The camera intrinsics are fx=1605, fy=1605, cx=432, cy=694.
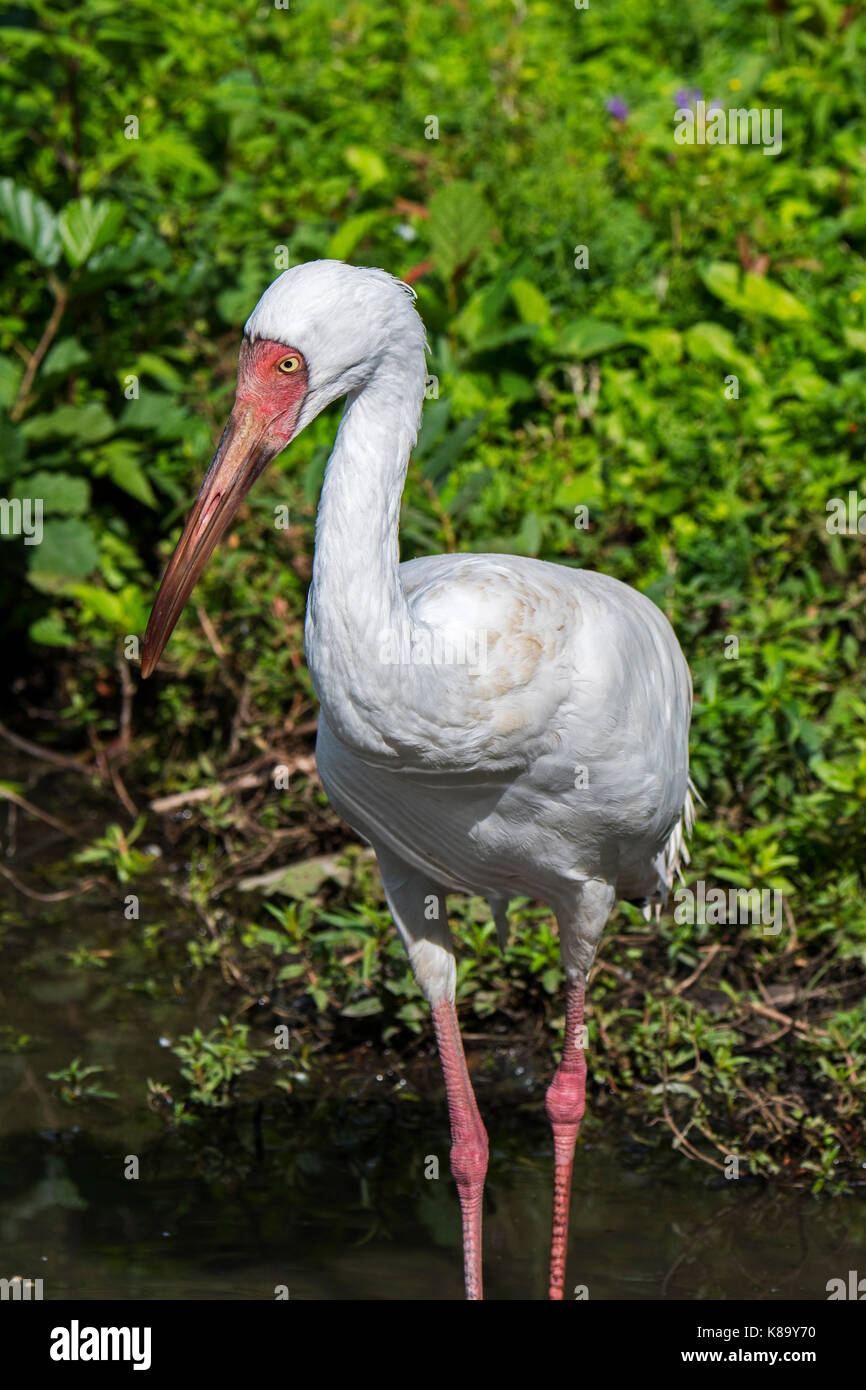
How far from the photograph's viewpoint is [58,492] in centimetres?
588

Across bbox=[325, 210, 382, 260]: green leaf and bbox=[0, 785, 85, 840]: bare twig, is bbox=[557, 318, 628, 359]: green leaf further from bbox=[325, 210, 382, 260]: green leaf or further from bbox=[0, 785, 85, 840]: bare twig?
bbox=[0, 785, 85, 840]: bare twig

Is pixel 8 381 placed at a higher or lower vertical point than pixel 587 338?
lower

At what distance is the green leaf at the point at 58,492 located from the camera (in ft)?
19.3

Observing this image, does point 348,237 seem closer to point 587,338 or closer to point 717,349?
point 587,338

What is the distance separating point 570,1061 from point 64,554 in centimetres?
300

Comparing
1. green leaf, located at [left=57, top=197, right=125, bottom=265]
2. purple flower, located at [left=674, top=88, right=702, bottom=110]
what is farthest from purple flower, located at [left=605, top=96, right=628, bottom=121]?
green leaf, located at [left=57, top=197, right=125, bottom=265]

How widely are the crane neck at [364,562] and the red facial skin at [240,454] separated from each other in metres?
0.12

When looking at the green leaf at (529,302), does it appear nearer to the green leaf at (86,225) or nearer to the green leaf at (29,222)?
the green leaf at (86,225)

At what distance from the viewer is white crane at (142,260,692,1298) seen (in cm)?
287

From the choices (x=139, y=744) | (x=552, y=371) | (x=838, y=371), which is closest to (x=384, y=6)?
(x=552, y=371)

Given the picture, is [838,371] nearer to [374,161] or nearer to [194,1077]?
[374,161]

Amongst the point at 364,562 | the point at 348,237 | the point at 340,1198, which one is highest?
the point at 348,237

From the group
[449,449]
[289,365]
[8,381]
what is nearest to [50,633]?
[8,381]

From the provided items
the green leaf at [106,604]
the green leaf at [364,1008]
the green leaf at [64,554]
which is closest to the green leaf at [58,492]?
the green leaf at [64,554]
